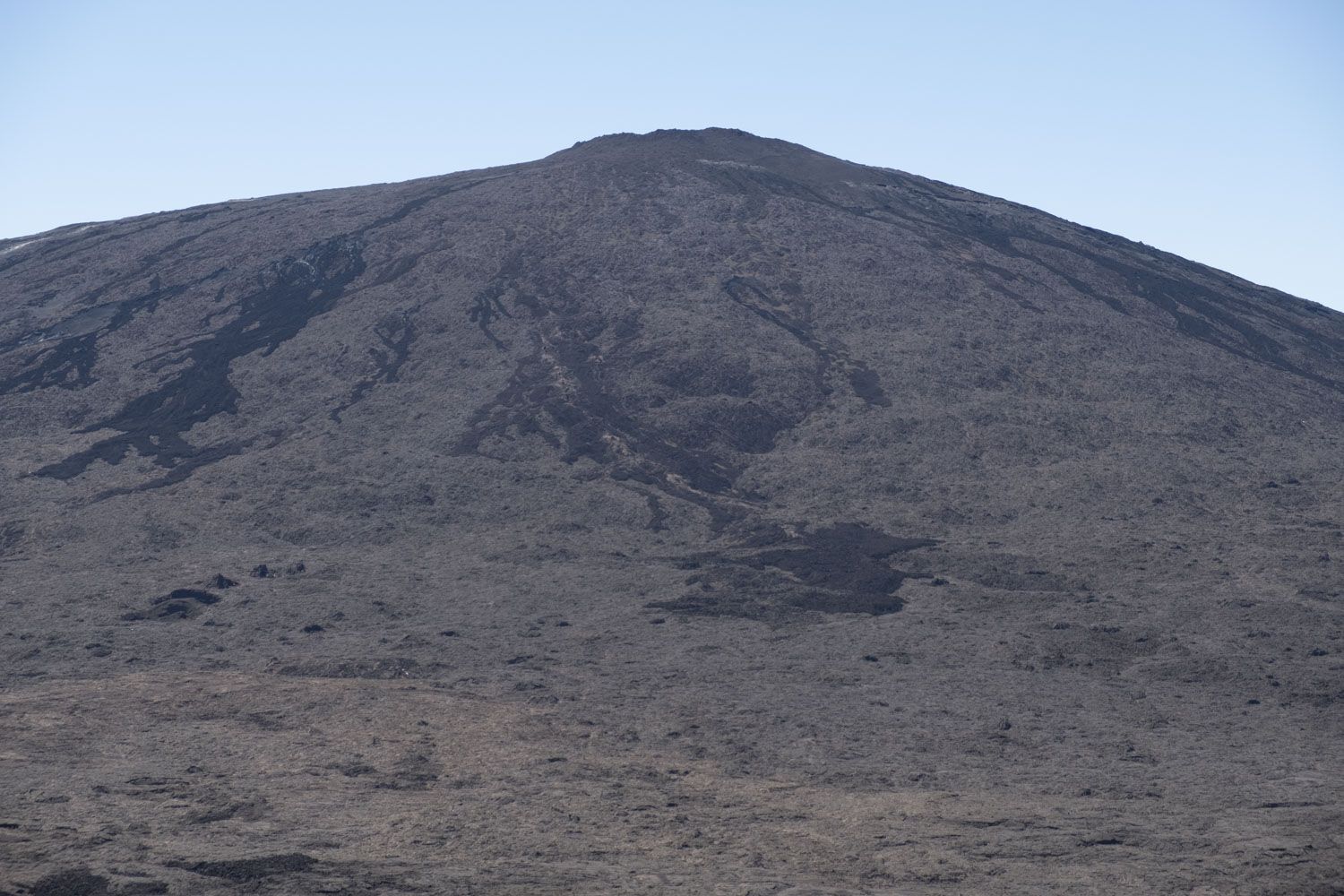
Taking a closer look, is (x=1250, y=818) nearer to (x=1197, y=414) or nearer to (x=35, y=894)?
(x=35, y=894)

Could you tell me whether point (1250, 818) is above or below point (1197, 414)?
below

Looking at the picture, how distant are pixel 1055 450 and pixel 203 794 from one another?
83.6ft

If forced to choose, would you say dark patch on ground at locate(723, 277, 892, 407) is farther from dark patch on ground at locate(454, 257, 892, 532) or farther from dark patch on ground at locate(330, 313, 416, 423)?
dark patch on ground at locate(330, 313, 416, 423)

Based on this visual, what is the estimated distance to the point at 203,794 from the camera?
15.2 metres

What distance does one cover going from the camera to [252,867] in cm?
1269

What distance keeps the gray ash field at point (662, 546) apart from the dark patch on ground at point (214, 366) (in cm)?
18

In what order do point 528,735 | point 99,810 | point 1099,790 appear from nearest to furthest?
point 99,810 → point 1099,790 → point 528,735

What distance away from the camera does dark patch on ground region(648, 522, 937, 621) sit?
1011 inches

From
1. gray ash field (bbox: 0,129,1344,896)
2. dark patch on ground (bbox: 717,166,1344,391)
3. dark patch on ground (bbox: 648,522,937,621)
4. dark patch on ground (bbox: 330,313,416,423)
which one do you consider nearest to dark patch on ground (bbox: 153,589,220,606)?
Answer: gray ash field (bbox: 0,129,1344,896)

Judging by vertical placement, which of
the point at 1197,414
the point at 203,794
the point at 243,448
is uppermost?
the point at 1197,414

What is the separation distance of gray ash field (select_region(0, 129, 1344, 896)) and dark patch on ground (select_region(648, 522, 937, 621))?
Result: 14 centimetres

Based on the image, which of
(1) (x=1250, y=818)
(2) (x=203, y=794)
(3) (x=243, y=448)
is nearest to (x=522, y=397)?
(3) (x=243, y=448)

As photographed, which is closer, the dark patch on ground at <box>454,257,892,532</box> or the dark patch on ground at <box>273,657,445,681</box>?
the dark patch on ground at <box>273,657,445,681</box>

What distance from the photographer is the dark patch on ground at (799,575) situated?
2567 centimetres
